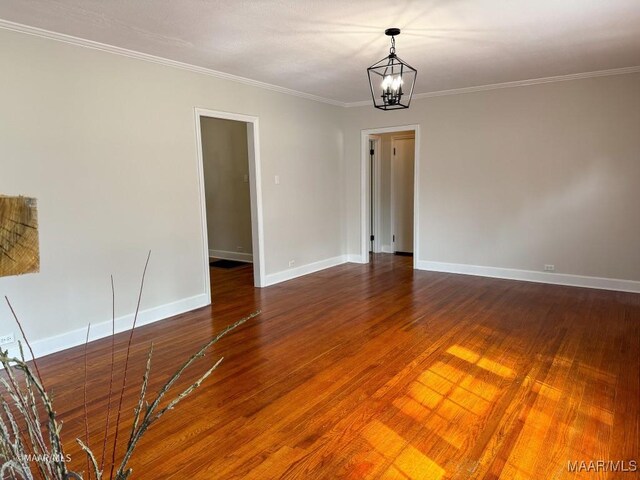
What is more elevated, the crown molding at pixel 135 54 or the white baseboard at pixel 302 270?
the crown molding at pixel 135 54

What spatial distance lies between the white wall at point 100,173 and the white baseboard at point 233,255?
232 centimetres

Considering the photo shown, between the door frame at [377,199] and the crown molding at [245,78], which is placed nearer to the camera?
the crown molding at [245,78]

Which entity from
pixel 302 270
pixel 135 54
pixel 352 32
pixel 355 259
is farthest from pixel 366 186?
pixel 135 54

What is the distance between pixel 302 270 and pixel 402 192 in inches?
98.6

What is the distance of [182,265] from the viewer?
4.45 metres

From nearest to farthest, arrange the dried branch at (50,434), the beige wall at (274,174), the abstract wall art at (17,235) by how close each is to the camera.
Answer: the abstract wall art at (17,235) < the dried branch at (50,434) < the beige wall at (274,174)

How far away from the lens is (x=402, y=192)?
7.52 m

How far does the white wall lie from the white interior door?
9.81 ft

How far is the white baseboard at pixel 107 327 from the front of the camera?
343 centimetres

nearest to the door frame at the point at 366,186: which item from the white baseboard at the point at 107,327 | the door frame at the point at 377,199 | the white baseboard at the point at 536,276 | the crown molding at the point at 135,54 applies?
the white baseboard at the point at 536,276

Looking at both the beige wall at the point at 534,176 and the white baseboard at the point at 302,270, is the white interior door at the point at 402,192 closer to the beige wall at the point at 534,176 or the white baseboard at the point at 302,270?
the beige wall at the point at 534,176

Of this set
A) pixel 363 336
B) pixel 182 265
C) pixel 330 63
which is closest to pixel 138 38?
pixel 330 63

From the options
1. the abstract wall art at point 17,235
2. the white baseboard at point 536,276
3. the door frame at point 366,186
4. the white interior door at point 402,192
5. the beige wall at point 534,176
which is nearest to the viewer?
the abstract wall art at point 17,235

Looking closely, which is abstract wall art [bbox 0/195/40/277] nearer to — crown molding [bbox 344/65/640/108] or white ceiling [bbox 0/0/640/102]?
white ceiling [bbox 0/0/640/102]
